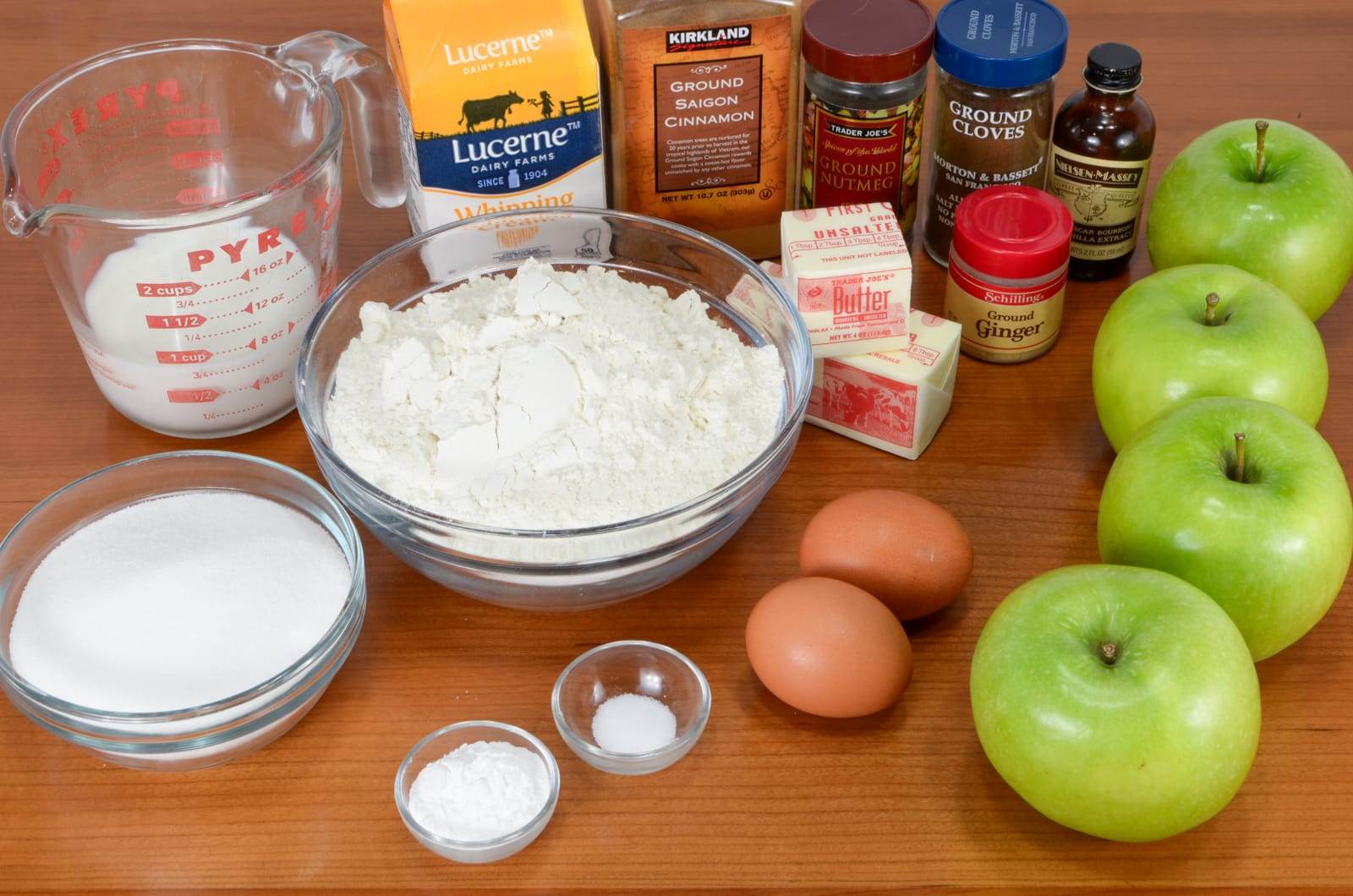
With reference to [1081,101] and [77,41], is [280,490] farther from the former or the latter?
[77,41]

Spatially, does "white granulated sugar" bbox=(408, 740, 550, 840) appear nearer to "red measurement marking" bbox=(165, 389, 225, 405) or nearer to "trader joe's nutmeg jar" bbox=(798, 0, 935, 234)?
"red measurement marking" bbox=(165, 389, 225, 405)

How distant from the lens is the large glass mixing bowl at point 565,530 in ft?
3.01

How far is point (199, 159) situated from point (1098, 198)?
802mm

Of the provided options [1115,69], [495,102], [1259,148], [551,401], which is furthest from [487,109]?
[1259,148]

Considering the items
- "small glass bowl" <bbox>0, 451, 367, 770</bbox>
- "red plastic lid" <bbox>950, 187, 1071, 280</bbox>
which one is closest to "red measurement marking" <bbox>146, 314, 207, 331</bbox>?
"small glass bowl" <bbox>0, 451, 367, 770</bbox>

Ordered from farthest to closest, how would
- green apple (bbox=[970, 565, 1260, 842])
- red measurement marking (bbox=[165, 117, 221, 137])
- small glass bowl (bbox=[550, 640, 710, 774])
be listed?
red measurement marking (bbox=[165, 117, 221, 137]) → small glass bowl (bbox=[550, 640, 710, 774]) → green apple (bbox=[970, 565, 1260, 842])

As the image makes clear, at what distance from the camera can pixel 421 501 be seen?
0.95 metres

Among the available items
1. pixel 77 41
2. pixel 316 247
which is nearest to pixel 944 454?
pixel 316 247

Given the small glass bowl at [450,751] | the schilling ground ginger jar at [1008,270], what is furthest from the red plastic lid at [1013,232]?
the small glass bowl at [450,751]

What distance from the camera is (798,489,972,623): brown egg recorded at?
0.95 metres

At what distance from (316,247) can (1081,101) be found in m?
0.66

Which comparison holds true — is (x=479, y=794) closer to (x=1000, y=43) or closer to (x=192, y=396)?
(x=192, y=396)

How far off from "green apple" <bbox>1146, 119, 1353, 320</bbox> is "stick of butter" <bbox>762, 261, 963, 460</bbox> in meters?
0.24

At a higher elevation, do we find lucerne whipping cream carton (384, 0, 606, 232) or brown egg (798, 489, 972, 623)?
lucerne whipping cream carton (384, 0, 606, 232)
